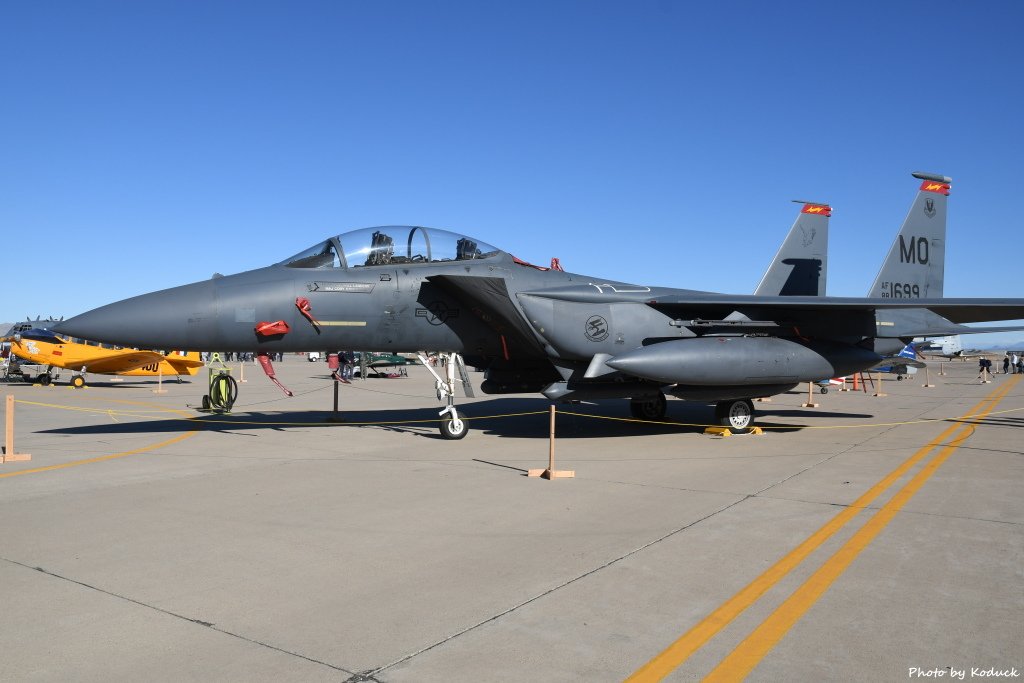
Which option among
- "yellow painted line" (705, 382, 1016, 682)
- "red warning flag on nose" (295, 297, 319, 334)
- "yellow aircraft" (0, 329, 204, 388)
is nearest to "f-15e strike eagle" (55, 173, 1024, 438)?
"red warning flag on nose" (295, 297, 319, 334)

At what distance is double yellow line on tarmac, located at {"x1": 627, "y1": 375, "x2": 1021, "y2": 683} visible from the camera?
304cm

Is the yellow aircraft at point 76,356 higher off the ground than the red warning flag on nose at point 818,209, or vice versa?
the red warning flag on nose at point 818,209

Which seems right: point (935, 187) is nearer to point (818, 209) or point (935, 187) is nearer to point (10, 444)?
point (818, 209)

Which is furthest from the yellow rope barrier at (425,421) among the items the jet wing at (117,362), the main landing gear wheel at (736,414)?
the jet wing at (117,362)

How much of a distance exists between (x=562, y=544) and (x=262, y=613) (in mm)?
2045

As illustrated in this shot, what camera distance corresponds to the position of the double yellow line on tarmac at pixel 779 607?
3041mm

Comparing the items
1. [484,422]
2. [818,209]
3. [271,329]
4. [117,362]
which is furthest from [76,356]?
[818,209]

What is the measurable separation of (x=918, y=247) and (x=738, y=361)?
6706 mm

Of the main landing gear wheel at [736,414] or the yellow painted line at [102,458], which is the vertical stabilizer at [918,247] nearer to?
the main landing gear wheel at [736,414]

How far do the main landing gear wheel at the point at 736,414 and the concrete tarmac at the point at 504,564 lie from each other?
2516 millimetres

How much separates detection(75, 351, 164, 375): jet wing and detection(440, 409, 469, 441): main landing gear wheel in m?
16.2

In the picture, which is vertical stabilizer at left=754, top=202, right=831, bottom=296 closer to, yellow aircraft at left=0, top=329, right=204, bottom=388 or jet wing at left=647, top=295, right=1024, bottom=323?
jet wing at left=647, top=295, right=1024, bottom=323

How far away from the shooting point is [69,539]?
4867 mm

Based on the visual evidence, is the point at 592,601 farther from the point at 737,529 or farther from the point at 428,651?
the point at 737,529
